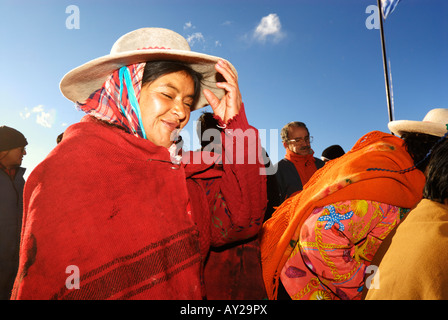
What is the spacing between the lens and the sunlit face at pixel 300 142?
5.45 meters

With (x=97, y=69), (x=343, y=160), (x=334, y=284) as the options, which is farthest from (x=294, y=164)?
(x=97, y=69)

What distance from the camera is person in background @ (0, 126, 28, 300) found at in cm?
372


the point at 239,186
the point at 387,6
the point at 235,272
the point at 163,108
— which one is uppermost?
the point at 387,6

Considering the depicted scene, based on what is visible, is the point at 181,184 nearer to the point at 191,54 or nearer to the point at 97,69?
the point at 191,54

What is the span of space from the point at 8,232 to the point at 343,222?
Result: 170 inches

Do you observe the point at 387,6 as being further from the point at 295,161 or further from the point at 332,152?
the point at 295,161

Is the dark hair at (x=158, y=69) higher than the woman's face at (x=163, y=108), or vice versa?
the dark hair at (x=158, y=69)

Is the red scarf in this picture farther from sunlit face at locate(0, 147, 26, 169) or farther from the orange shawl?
sunlit face at locate(0, 147, 26, 169)

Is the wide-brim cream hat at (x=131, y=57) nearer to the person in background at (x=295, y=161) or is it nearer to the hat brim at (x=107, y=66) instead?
the hat brim at (x=107, y=66)

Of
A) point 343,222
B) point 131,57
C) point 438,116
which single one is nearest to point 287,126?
point 438,116

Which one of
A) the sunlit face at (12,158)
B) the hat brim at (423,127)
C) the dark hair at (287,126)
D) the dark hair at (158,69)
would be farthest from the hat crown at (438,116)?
the sunlit face at (12,158)

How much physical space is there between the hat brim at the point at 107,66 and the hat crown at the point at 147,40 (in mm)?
81

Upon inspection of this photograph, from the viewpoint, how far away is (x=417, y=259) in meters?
1.42
